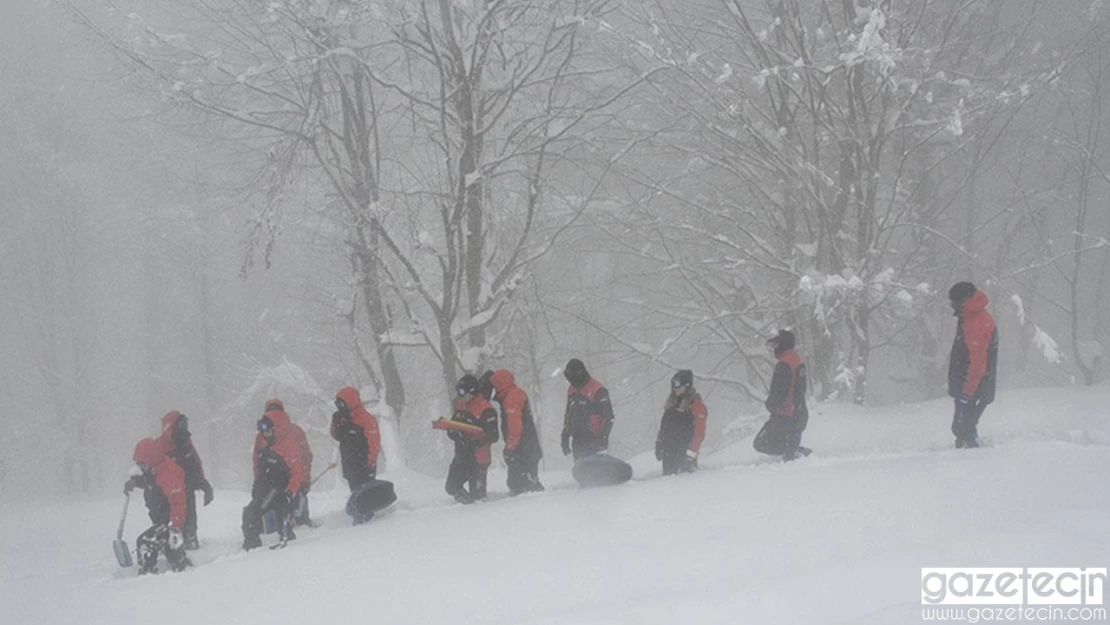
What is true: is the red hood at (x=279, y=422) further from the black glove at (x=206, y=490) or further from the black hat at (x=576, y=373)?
the black hat at (x=576, y=373)

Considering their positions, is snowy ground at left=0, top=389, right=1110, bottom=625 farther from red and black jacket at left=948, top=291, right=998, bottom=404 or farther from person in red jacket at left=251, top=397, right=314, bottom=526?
red and black jacket at left=948, top=291, right=998, bottom=404

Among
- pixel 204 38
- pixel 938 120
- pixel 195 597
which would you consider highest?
pixel 204 38

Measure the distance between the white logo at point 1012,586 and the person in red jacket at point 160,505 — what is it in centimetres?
701

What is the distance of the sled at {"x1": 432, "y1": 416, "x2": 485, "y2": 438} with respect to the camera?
8773mm

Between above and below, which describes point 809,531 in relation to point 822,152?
below

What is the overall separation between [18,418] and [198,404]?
6.22m

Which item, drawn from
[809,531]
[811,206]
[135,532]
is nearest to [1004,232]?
[811,206]

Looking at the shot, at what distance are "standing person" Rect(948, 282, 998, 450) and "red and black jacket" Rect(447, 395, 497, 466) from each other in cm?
480

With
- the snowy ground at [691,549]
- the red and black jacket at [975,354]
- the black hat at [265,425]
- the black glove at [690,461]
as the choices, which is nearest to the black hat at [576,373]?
the snowy ground at [691,549]

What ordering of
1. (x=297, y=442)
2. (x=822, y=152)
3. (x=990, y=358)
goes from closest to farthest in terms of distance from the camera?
1. (x=990, y=358)
2. (x=297, y=442)
3. (x=822, y=152)

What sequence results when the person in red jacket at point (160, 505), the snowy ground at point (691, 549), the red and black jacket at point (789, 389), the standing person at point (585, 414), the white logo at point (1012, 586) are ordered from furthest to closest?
1. the standing person at point (585, 414)
2. the red and black jacket at point (789, 389)
3. the person in red jacket at point (160, 505)
4. the snowy ground at point (691, 549)
5. the white logo at point (1012, 586)

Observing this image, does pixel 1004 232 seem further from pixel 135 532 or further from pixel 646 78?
pixel 135 532

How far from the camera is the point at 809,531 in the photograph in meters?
5.71

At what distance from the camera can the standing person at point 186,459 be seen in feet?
29.4
